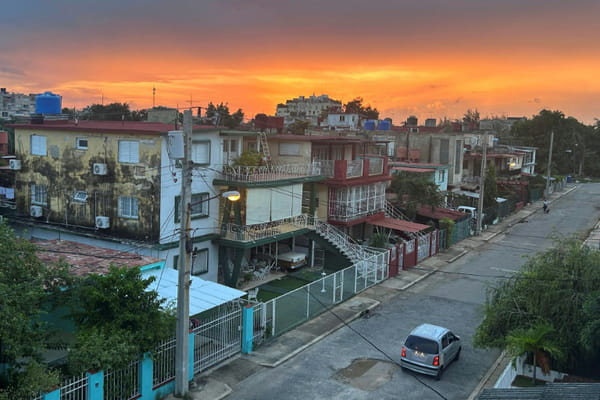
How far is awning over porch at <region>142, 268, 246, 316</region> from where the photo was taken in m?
19.0

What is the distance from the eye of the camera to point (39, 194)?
98.8 feet

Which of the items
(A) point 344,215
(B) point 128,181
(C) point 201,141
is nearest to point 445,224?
(A) point 344,215

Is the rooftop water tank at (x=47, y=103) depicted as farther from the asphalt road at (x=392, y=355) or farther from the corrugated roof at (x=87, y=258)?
the asphalt road at (x=392, y=355)

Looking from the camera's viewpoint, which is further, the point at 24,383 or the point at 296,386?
the point at 296,386

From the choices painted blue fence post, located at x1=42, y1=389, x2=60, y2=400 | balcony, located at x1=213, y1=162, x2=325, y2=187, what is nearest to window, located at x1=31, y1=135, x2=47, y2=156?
balcony, located at x1=213, y1=162, x2=325, y2=187

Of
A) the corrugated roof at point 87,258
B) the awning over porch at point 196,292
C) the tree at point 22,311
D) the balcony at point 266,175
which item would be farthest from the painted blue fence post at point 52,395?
the balcony at point 266,175

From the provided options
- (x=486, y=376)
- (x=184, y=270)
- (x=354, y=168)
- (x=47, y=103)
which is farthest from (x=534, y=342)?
(x=47, y=103)

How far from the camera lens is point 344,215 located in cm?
3569

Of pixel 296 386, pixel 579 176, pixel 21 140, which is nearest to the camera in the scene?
pixel 296 386

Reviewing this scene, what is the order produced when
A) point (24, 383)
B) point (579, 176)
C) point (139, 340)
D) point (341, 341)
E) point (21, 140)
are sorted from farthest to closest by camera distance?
point (579, 176), point (21, 140), point (341, 341), point (139, 340), point (24, 383)

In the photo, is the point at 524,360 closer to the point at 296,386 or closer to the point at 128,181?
the point at 296,386

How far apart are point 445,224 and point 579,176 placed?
79.4 meters

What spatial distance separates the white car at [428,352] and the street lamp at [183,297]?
24.3 ft

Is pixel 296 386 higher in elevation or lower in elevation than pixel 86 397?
lower
